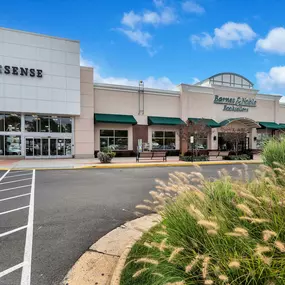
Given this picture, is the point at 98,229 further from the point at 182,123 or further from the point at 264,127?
the point at 264,127

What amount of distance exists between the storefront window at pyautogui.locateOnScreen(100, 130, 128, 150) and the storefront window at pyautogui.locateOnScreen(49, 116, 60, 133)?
15.9 ft

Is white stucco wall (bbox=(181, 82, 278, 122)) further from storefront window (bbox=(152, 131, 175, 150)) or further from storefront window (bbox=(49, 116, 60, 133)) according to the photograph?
storefront window (bbox=(49, 116, 60, 133))

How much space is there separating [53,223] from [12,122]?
2272cm

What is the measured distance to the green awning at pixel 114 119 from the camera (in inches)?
1010

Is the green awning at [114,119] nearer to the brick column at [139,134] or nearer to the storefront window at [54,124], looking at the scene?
the brick column at [139,134]

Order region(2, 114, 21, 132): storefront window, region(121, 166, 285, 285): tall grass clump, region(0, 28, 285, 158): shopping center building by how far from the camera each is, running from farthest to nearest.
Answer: region(2, 114, 21, 132): storefront window < region(0, 28, 285, 158): shopping center building < region(121, 166, 285, 285): tall grass clump

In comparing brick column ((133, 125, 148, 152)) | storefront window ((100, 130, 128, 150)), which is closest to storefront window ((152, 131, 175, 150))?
Result: brick column ((133, 125, 148, 152))

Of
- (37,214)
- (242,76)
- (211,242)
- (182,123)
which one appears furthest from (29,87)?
(242,76)

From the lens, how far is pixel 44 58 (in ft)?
79.8

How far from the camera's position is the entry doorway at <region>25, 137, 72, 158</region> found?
81.1 ft

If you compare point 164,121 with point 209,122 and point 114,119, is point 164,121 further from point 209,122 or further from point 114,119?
point 209,122

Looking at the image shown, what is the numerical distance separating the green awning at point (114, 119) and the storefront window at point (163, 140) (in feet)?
12.8

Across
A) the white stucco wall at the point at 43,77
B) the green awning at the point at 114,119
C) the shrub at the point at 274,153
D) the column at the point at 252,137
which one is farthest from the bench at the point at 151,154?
the column at the point at 252,137

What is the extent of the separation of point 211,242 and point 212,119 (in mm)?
31008
